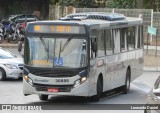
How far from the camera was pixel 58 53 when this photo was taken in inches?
711

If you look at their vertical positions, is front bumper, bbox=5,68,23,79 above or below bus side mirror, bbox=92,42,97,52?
below

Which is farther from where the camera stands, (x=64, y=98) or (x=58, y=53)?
(x=64, y=98)

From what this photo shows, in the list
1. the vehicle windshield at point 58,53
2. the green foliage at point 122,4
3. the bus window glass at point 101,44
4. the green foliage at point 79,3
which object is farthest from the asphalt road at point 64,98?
the green foliage at point 79,3

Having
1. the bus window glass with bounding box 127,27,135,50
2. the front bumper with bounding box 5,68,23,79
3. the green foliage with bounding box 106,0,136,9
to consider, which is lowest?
the front bumper with bounding box 5,68,23,79

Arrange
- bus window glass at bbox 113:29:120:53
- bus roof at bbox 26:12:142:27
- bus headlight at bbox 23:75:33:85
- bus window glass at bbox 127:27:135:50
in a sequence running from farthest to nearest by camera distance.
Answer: bus window glass at bbox 127:27:135:50, bus window glass at bbox 113:29:120:53, bus roof at bbox 26:12:142:27, bus headlight at bbox 23:75:33:85

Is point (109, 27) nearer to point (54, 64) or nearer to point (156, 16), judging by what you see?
point (54, 64)

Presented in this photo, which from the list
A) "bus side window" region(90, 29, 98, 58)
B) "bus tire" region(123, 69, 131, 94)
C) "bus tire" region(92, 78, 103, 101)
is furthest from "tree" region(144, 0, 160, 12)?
"bus side window" region(90, 29, 98, 58)

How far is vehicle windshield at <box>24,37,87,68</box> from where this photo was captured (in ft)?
59.0

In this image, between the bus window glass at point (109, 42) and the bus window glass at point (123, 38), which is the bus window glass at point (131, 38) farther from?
the bus window glass at point (109, 42)

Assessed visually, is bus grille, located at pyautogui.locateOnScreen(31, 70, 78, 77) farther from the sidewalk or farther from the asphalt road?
the sidewalk

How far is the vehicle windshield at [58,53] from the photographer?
708 inches

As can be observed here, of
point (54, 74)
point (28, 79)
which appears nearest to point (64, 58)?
point (54, 74)

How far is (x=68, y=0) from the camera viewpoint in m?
58.0

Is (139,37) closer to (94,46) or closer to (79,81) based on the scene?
(94,46)
